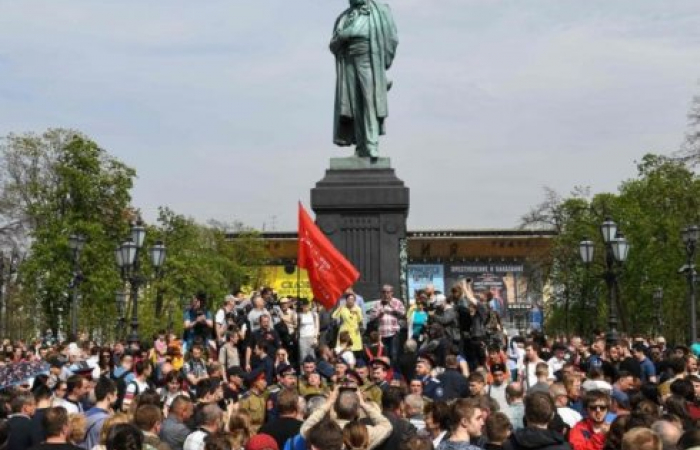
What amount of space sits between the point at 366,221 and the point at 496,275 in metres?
80.9

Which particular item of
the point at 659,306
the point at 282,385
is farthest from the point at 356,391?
the point at 659,306

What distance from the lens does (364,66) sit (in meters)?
25.2

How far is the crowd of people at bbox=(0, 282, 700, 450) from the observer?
8.40 m

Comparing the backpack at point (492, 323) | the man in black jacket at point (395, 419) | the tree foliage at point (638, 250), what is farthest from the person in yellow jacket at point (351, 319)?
the tree foliage at point (638, 250)

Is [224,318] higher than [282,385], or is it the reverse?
[224,318]

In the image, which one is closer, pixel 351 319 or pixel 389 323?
pixel 351 319

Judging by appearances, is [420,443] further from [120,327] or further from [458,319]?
[120,327]

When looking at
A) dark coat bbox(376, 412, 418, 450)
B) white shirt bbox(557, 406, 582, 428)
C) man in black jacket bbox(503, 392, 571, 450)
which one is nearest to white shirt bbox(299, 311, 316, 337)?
white shirt bbox(557, 406, 582, 428)

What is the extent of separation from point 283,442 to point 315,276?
5614 mm

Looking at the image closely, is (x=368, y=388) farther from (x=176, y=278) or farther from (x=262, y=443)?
(x=176, y=278)

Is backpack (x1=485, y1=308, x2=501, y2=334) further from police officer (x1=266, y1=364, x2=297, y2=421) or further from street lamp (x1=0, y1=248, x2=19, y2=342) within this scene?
street lamp (x1=0, y1=248, x2=19, y2=342)

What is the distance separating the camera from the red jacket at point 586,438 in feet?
30.3

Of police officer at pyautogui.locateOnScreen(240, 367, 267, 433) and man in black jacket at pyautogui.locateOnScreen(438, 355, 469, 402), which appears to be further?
man in black jacket at pyautogui.locateOnScreen(438, 355, 469, 402)

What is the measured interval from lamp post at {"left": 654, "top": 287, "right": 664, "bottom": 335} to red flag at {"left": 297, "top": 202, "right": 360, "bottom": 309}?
3517 cm
